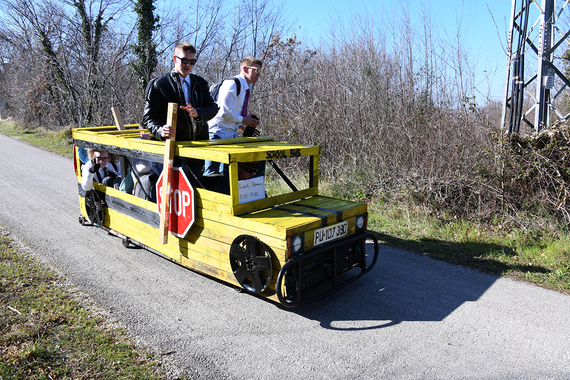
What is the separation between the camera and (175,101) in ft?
15.9

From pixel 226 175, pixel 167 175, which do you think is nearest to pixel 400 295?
pixel 226 175

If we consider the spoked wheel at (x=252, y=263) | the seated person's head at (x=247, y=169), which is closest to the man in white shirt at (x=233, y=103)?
the seated person's head at (x=247, y=169)

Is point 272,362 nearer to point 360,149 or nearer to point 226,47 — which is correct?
point 360,149

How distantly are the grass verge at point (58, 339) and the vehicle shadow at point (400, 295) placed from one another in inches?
59.1

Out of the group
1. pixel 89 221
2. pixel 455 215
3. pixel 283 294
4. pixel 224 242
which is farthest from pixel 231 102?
pixel 455 215

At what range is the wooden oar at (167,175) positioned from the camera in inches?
165

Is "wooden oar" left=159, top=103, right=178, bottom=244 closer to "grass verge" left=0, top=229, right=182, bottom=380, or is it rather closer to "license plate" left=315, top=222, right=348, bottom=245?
"grass verge" left=0, top=229, right=182, bottom=380

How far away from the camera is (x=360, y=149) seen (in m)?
8.77

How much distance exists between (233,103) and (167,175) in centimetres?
138

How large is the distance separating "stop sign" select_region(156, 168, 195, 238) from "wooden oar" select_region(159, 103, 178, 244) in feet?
0.23

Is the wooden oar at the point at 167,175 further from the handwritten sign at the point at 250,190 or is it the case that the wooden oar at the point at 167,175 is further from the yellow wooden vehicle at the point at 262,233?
the handwritten sign at the point at 250,190

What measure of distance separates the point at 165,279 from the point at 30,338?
57.5 inches

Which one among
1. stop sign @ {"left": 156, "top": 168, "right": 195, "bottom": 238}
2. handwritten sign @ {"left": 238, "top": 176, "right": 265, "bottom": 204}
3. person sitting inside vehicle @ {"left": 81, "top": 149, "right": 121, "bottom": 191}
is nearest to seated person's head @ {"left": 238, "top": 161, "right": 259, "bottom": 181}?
handwritten sign @ {"left": 238, "top": 176, "right": 265, "bottom": 204}

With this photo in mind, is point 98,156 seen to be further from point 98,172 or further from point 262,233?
point 262,233
